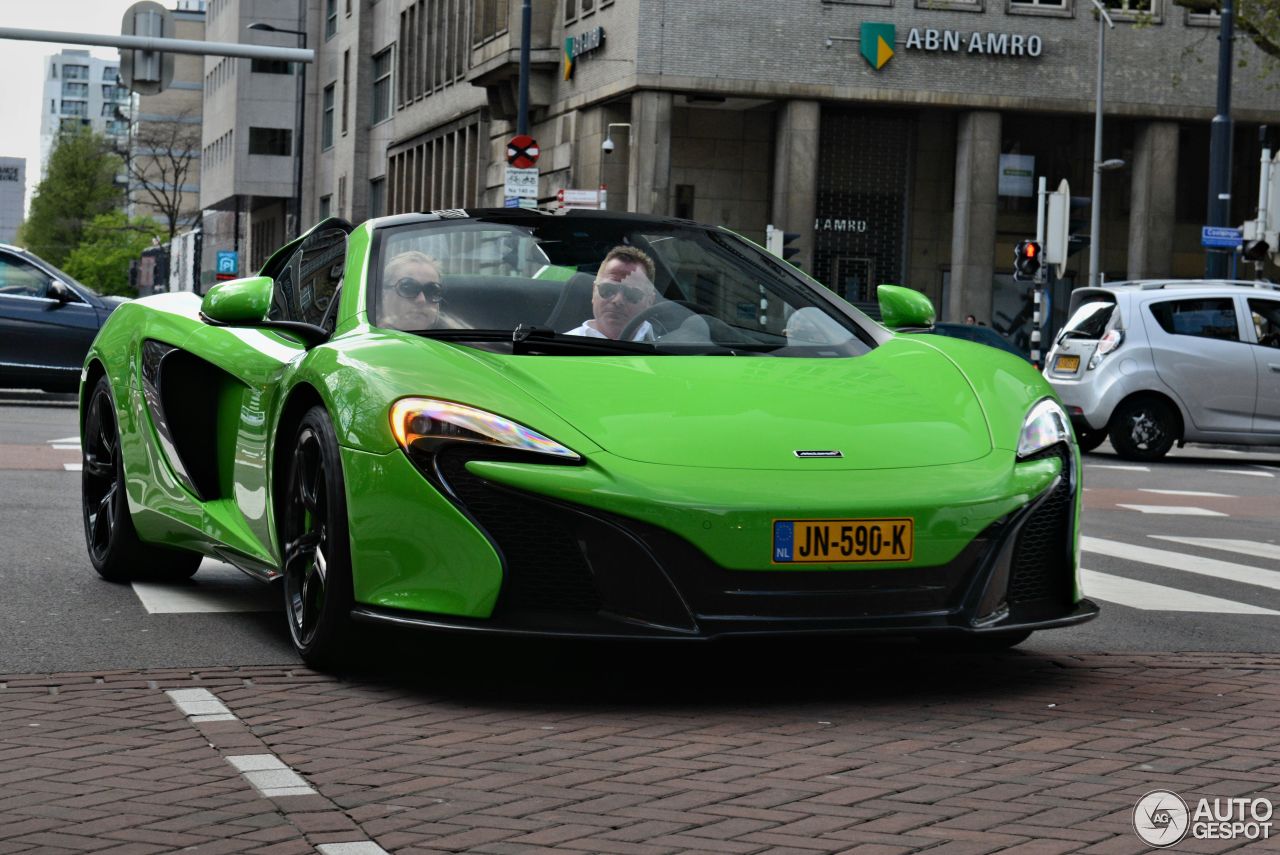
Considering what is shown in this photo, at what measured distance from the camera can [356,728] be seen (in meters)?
5.22

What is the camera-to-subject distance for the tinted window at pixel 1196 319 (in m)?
20.2

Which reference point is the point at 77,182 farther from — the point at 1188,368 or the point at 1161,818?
the point at 1161,818

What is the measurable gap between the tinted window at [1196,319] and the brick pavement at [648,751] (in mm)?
14109

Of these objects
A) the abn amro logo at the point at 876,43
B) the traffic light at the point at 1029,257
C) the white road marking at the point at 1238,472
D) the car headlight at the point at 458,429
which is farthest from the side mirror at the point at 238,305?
the abn amro logo at the point at 876,43

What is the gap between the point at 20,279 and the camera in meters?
22.1

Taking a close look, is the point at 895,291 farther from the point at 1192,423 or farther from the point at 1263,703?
the point at 1192,423

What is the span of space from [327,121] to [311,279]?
249 ft

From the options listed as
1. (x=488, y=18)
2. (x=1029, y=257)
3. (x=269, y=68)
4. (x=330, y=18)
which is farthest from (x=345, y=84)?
(x=1029, y=257)

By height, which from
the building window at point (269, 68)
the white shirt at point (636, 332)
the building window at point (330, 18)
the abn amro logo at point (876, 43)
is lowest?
the white shirt at point (636, 332)

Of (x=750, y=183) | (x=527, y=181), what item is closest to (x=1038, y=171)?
(x=750, y=183)

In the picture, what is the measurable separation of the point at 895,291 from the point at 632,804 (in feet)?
10.0

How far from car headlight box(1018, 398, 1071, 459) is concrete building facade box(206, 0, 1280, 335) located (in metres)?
36.6

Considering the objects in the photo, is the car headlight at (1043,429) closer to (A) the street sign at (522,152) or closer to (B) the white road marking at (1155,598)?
(B) the white road marking at (1155,598)

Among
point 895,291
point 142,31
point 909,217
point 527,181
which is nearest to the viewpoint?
point 895,291
